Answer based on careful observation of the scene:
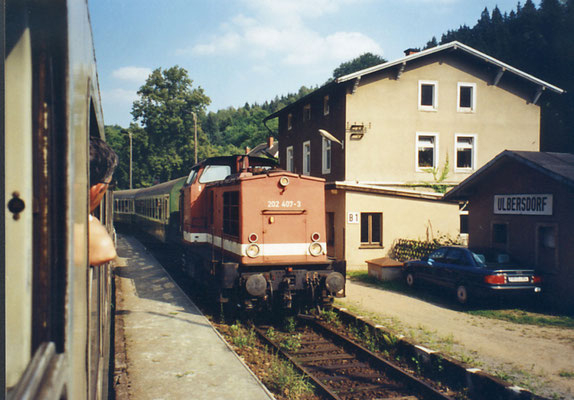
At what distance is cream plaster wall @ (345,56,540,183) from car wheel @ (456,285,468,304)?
8315 millimetres

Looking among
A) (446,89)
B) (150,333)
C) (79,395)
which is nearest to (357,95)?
(446,89)

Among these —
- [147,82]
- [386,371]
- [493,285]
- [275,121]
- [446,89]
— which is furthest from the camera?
[275,121]

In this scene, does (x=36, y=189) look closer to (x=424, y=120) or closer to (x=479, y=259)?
(x=479, y=259)

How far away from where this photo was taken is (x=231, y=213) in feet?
33.0

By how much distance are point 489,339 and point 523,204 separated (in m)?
5.13

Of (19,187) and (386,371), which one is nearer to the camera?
(19,187)

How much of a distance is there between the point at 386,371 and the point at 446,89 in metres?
16.1

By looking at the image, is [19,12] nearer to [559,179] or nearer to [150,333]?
[150,333]

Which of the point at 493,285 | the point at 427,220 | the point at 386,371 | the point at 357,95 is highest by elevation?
the point at 357,95

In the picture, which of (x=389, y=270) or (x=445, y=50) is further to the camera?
(x=445, y=50)

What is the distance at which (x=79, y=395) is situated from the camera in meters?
1.39

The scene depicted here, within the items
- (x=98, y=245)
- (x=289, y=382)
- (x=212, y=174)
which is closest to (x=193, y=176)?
(x=212, y=174)

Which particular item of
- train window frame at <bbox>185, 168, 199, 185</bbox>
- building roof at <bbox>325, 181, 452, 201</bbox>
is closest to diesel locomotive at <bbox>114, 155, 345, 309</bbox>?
train window frame at <bbox>185, 168, 199, 185</bbox>

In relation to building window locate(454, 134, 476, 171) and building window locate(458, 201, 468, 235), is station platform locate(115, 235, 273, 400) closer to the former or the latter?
building window locate(458, 201, 468, 235)
